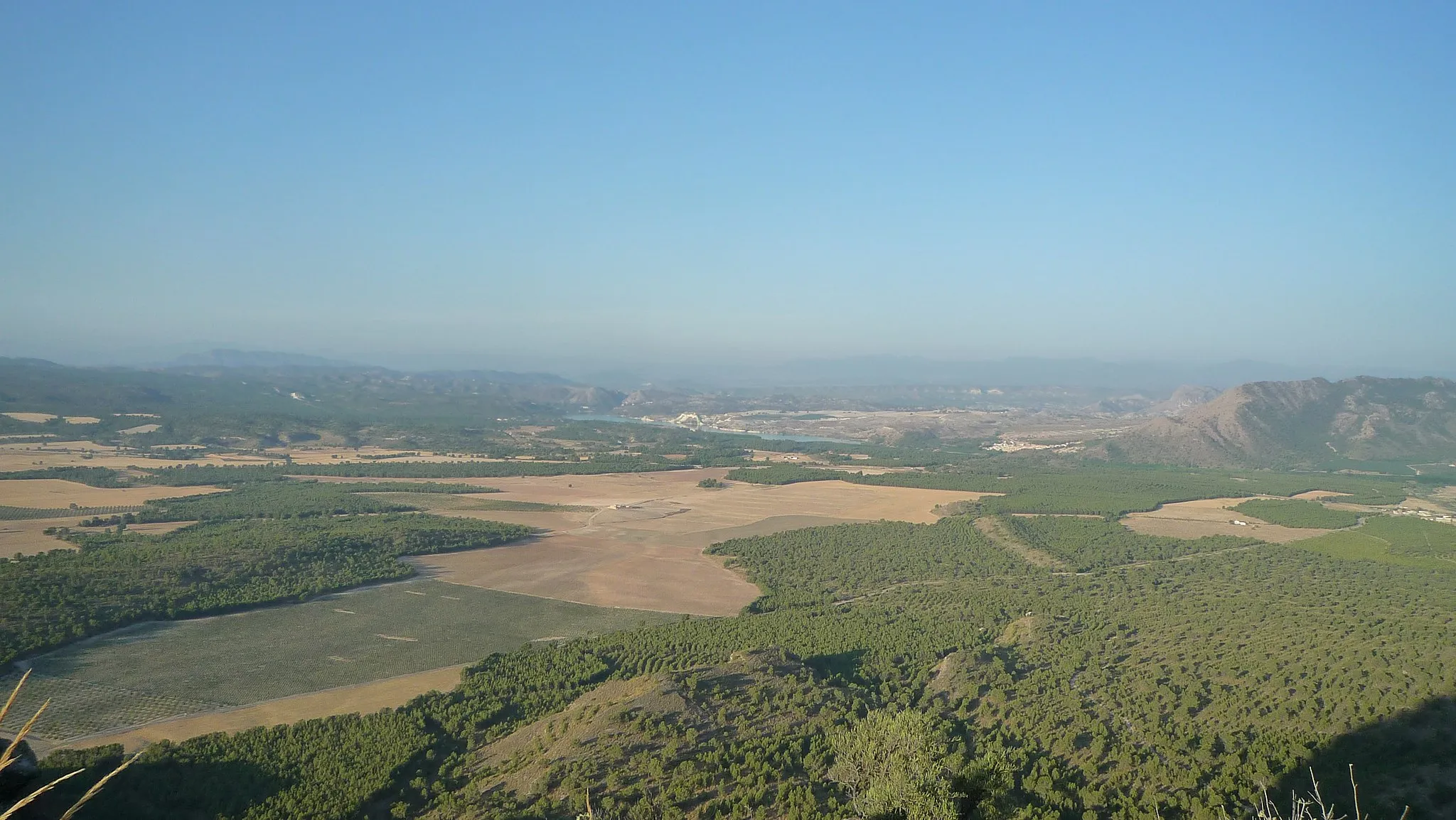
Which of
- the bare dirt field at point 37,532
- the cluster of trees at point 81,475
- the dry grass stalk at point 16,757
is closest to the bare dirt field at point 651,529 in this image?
the bare dirt field at point 37,532

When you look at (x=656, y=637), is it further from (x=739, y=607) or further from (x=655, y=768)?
(x=655, y=768)

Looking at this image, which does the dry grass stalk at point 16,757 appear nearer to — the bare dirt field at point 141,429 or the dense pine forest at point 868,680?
the dense pine forest at point 868,680

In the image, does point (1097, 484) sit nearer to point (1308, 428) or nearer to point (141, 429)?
point (1308, 428)

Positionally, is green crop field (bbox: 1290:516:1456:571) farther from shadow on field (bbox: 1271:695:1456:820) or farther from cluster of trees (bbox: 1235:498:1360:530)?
shadow on field (bbox: 1271:695:1456:820)

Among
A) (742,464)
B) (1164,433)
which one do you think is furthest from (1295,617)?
(1164,433)

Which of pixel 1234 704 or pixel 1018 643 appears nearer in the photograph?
pixel 1234 704

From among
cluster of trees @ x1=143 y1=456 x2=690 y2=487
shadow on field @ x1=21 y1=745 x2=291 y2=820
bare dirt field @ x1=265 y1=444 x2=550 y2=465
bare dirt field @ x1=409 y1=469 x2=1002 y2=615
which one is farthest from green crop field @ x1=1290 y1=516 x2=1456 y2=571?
bare dirt field @ x1=265 y1=444 x2=550 y2=465
